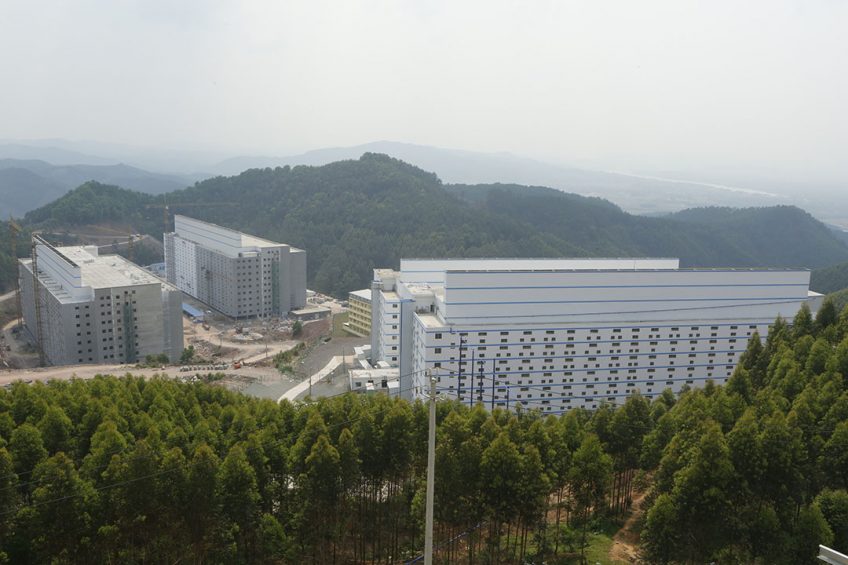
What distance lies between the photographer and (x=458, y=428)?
747 cm

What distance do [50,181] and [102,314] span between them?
233 ft

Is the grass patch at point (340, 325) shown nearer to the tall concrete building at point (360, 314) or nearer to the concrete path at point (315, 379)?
the tall concrete building at point (360, 314)

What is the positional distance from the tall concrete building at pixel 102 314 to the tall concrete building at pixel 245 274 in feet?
19.8

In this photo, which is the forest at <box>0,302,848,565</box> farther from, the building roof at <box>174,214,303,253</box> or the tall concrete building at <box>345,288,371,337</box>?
the building roof at <box>174,214,303,253</box>

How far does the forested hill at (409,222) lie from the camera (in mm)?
41375

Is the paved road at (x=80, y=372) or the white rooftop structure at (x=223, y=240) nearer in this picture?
the paved road at (x=80, y=372)

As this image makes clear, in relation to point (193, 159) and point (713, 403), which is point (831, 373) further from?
point (193, 159)

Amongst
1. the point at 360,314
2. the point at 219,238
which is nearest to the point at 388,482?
the point at 360,314

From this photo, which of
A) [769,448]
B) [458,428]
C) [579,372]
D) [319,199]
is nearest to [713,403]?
[769,448]

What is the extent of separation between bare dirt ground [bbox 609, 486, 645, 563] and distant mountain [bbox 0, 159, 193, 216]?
75.2 metres

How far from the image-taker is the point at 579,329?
15.1 m

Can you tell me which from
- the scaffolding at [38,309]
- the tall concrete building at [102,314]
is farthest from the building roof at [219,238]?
the scaffolding at [38,309]

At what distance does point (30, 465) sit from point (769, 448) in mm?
8106

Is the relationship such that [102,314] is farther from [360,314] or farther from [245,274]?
[360,314]
